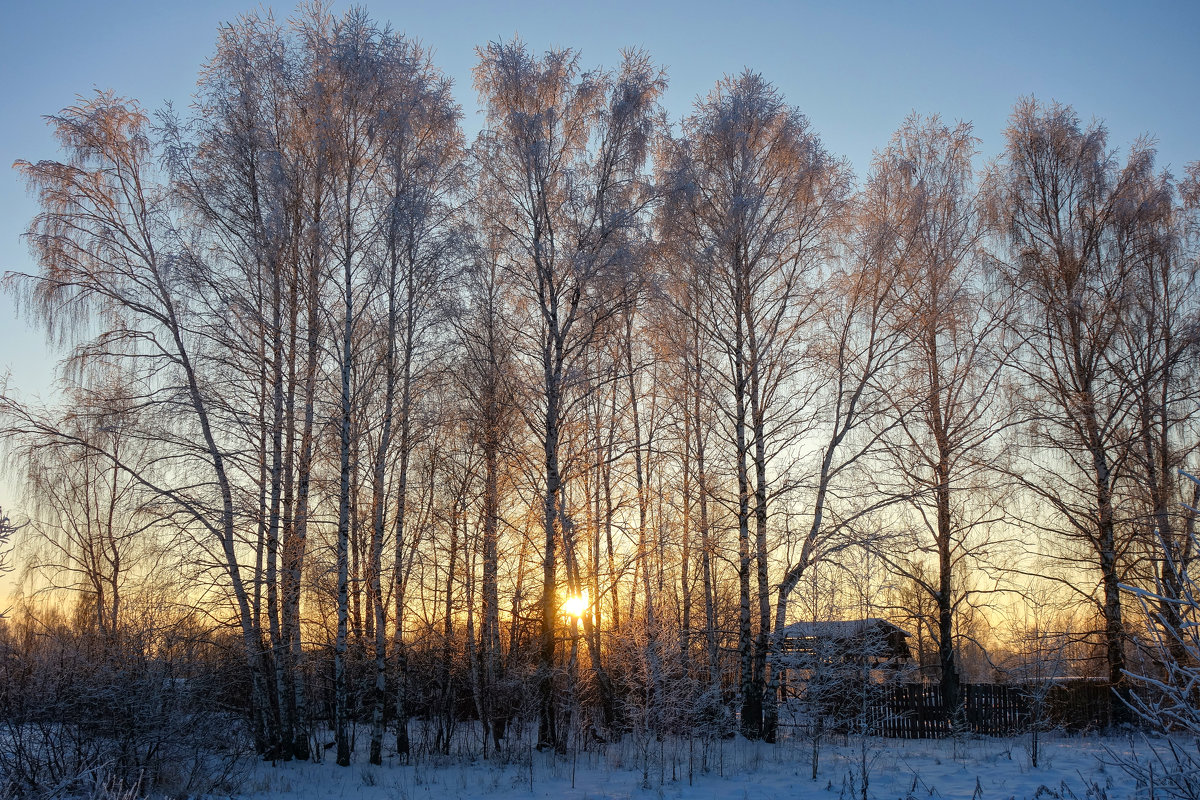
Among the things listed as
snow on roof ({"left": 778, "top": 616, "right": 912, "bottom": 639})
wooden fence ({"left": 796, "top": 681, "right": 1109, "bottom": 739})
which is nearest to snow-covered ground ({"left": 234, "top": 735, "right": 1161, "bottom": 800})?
snow on roof ({"left": 778, "top": 616, "right": 912, "bottom": 639})

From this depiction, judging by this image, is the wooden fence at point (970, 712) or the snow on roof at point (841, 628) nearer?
the snow on roof at point (841, 628)

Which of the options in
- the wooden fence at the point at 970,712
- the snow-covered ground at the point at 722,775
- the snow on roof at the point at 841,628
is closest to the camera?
the snow-covered ground at the point at 722,775

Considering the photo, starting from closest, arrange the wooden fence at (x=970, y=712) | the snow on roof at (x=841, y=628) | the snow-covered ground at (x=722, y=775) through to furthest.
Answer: the snow-covered ground at (x=722, y=775) → the snow on roof at (x=841, y=628) → the wooden fence at (x=970, y=712)

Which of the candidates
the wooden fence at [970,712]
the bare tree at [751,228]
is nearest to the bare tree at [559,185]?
the bare tree at [751,228]

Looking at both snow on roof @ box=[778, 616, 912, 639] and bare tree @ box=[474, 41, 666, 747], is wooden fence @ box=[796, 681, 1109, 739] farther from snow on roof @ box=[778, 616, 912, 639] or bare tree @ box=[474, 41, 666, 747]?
bare tree @ box=[474, 41, 666, 747]

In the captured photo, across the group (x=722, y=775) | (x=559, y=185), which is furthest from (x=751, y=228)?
(x=722, y=775)

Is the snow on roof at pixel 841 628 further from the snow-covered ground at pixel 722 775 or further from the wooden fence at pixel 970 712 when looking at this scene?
the wooden fence at pixel 970 712

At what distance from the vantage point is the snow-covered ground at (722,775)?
1009 centimetres

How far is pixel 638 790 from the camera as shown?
35.6 feet

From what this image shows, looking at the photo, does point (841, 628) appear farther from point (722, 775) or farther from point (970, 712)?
point (970, 712)

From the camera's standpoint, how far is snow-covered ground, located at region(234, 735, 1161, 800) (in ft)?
33.1

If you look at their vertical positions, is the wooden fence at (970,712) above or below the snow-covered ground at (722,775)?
below

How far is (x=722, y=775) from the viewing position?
38.0ft

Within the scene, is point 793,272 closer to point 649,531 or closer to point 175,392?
point 649,531
